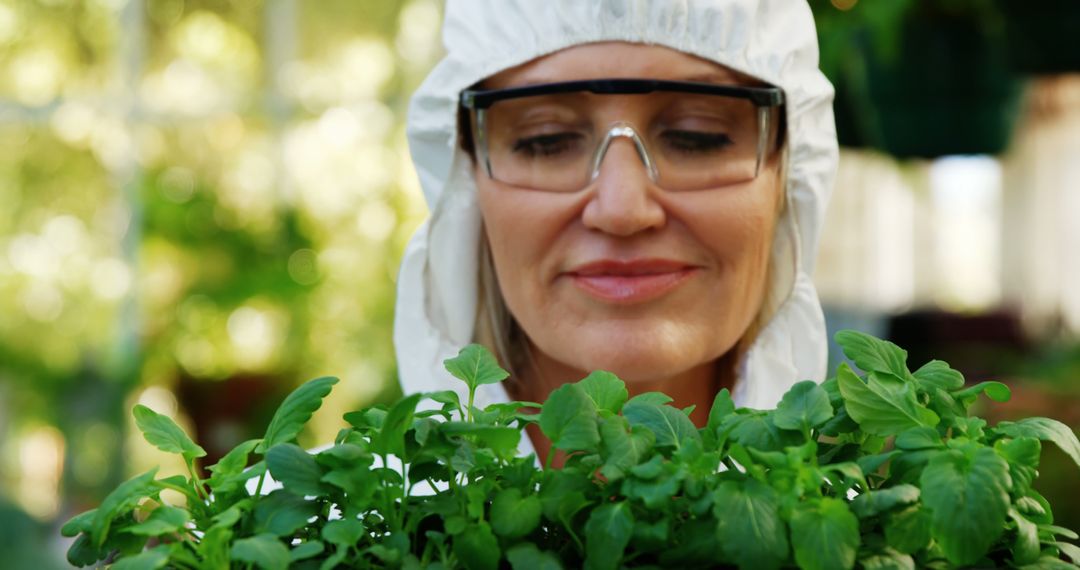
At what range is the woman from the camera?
901mm

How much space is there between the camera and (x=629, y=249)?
91 centimetres

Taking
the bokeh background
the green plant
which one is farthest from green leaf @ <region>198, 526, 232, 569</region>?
the bokeh background

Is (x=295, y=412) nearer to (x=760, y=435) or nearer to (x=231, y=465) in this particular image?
(x=231, y=465)

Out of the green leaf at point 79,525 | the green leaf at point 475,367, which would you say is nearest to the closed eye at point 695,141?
the green leaf at point 475,367

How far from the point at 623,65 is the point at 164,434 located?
0.49m

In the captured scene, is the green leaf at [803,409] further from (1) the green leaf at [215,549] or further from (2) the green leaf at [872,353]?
(1) the green leaf at [215,549]

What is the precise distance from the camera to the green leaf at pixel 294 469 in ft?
1.41

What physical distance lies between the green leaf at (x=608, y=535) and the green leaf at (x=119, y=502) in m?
0.15

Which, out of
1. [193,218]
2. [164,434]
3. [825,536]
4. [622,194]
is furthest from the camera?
[193,218]

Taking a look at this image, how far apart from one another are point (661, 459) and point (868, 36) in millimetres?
1269

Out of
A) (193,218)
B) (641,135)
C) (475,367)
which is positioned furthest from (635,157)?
(193,218)

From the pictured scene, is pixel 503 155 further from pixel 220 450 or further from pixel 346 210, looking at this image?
pixel 346 210

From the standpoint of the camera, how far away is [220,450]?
3631mm

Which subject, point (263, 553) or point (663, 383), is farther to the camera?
point (663, 383)
